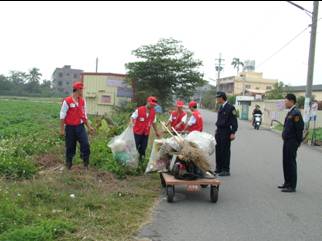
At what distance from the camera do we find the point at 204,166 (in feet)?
28.2

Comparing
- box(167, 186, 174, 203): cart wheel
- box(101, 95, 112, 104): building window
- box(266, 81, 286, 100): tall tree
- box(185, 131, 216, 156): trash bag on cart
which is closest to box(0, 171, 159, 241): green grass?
box(167, 186, 174, 203): cart wheel

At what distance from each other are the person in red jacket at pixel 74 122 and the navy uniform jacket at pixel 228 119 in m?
3.16

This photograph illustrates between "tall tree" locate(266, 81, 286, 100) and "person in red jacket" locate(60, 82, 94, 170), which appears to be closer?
"person in red jacket" locate(60, 82, 94, 170)

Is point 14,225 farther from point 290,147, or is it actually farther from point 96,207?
point 290,147

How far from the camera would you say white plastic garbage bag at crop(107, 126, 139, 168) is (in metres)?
10.4

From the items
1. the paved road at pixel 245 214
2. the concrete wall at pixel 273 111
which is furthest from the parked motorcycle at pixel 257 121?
the paved road at pixel 245 214

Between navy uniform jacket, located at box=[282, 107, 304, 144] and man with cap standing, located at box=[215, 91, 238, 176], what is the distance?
1.63 m

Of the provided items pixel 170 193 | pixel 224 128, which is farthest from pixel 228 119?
pixel 170 193

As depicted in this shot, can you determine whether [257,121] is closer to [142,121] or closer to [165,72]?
[165,72]

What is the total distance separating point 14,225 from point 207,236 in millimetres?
2401

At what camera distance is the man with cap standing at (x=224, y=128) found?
11219 millimetres

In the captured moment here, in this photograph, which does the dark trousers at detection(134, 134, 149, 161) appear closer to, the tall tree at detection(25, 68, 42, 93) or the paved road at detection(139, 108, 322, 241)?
the paved road at detection(139, 108, 322, 241)

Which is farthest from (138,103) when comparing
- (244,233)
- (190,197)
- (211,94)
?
(211,94)

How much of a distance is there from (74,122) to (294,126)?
4.35 metres
